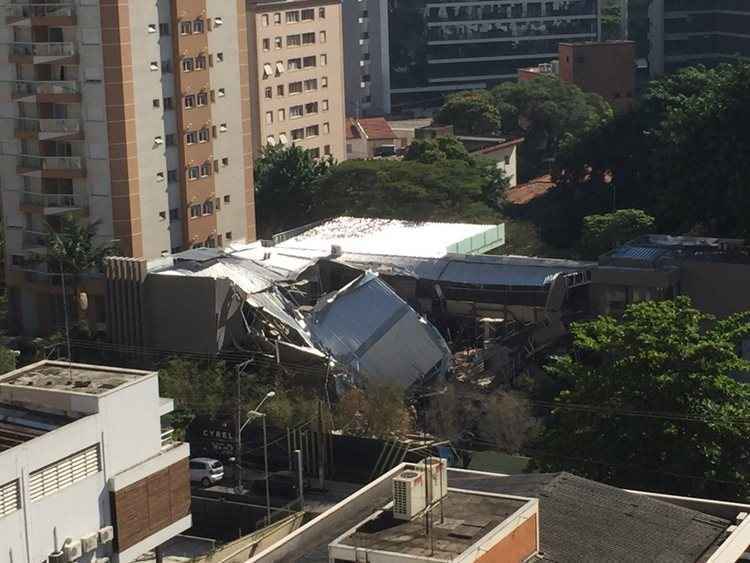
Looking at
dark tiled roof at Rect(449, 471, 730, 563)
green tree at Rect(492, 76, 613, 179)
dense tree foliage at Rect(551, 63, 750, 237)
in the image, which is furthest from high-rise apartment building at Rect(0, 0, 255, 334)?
green tree at Rect(492, 76, 613, 179)

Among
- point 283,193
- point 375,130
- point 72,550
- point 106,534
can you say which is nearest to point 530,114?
point 375,130

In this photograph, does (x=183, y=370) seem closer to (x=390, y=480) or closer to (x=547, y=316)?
(x=547, y=316)

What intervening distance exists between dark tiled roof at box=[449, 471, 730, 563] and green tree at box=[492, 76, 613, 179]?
6615 cm

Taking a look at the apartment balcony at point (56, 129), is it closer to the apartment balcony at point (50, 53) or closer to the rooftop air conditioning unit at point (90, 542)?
the apartment balcony at point (50, 53)

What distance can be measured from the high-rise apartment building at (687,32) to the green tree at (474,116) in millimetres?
Result: 29474

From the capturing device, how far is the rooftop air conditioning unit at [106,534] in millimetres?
30891

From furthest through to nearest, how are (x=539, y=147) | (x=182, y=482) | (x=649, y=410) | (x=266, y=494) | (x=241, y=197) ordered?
(x=539, y=147) < (x=241, y=197) < (x=266, y=494) < (x=649, y=410) < (x=182, y=482)

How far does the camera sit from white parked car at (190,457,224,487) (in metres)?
47.2

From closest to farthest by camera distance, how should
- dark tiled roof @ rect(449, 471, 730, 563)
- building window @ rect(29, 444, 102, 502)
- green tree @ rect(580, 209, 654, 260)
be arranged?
1. dark tiled roof @ rect(449, 471, 730, 563)
2. building window @ rect(29, 444, 102, 502)
3. green tree @ rect(580, 209, 654, 260)

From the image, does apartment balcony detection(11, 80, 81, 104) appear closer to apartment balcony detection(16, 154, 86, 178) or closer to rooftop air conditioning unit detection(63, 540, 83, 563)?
apartment balcony detection(16, 154, 86, 178)

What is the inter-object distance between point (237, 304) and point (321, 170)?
22738 millimetres

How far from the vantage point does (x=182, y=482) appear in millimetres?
33000

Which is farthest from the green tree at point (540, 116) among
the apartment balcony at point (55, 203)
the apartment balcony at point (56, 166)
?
the apartment balcony at point (56, 166)

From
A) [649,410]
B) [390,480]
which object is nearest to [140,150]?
[649,410]
